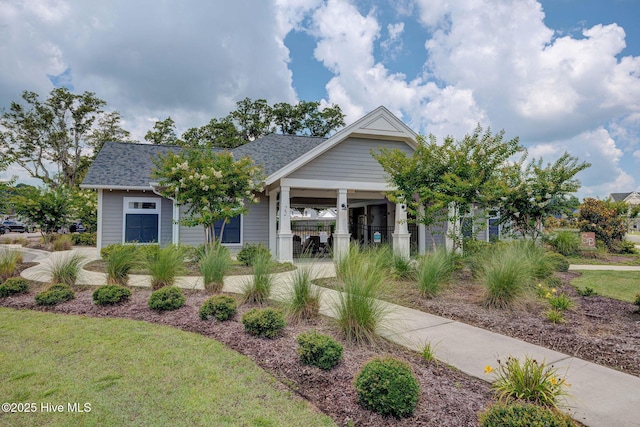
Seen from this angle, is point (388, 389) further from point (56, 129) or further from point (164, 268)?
point (56, 129)

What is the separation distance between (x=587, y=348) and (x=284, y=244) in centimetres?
895

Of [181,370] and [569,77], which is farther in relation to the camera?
[569,77]

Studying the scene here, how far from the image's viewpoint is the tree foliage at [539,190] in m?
11.8

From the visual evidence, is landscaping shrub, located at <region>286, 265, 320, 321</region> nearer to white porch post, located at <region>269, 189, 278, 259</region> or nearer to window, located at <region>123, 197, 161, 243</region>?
white porch post, located at <region>269, 189, 278, 259</region>

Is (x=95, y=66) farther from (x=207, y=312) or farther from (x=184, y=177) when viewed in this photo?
(x=207, y=312)

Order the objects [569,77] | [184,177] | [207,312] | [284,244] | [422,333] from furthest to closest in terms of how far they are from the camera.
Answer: [284,244] → [569,77] → [184,177] → [207,312] → [422,333]

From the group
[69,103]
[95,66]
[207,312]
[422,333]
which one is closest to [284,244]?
[207,312]

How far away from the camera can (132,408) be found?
2797 mm

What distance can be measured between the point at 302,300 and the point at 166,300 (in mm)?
2323

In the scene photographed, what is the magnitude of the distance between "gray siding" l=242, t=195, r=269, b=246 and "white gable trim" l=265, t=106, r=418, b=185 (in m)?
2.22

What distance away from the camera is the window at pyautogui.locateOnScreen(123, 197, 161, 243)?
1280 cm

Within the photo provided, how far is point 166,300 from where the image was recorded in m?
5.50

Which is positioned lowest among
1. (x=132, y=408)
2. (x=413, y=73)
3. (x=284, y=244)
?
(x=132, y=408)

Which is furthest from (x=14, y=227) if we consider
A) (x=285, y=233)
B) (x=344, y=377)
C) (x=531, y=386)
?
(x=531, y=386)
